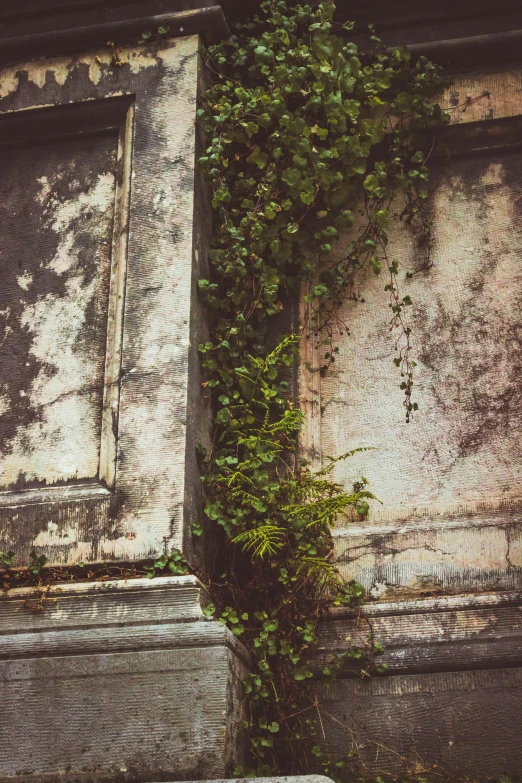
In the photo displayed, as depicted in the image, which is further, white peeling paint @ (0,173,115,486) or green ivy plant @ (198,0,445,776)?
white peeling paint @ (0,173,115,486)

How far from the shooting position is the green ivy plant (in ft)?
11.5

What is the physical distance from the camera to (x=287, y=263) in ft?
13.7

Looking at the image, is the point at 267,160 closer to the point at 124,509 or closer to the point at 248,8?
the point at 248,8

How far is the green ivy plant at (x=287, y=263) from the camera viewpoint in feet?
11.5

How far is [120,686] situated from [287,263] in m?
2.14

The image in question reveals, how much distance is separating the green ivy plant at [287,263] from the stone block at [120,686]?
1.01 feet

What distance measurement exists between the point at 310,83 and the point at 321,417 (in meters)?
1.61

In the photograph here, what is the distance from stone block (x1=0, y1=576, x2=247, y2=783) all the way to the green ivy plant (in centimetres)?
31

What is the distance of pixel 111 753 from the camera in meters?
2.92

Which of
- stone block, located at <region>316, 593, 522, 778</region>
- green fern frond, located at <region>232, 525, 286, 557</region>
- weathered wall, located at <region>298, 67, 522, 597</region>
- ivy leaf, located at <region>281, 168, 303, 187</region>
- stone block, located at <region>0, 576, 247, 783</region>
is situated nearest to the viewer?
stone block, located at <region>0, 576, 247, 783</region>

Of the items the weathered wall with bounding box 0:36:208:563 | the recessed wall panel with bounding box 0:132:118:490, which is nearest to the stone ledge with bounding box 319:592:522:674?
the weathered wall with bounding box 0:36:208:563

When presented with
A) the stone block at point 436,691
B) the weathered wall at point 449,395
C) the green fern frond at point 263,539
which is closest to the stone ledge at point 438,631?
the stone block at point 436,691

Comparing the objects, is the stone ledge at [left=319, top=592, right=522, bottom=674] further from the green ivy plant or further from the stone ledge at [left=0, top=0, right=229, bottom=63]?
the stone ledge at [left=0, top=0, right=229, bottom=63]

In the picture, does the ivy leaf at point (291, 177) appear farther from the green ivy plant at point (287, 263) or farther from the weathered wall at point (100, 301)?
the weathered wall at point (100, 301)
